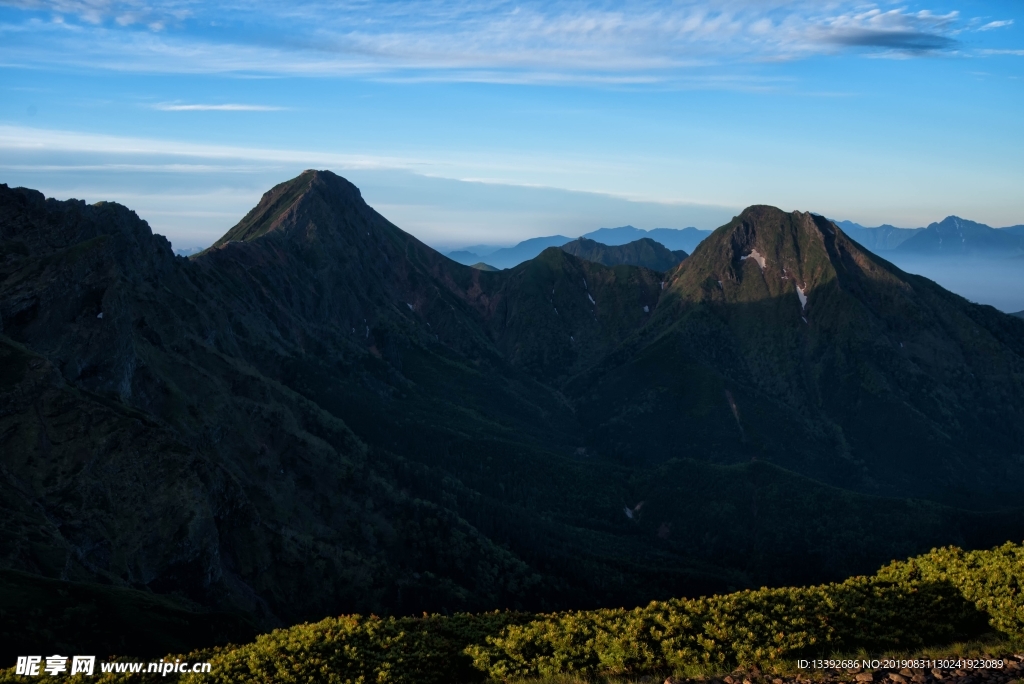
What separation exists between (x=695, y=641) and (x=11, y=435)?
507 feet

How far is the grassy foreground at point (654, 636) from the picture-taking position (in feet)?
185

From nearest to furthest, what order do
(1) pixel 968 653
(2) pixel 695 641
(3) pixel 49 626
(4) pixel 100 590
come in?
(1) pixel 968 653 → (2) pixel 695 641 → (3) pixel 49 626 → (4) pixel 100 590

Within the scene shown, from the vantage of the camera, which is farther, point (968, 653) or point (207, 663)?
point (207, 663)

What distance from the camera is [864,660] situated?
175 ft

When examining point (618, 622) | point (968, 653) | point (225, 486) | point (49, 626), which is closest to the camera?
point (968, 653)

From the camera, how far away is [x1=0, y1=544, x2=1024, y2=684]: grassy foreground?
2215 inches

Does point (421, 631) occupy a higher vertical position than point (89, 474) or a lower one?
higher

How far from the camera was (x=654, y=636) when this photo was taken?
58.0m

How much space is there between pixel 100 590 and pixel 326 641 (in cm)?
8125

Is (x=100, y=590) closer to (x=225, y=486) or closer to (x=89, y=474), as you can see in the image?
(x=89, y=474)

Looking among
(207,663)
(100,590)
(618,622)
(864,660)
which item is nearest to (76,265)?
(100,590)

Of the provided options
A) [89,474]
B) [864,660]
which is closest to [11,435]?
[89,474]

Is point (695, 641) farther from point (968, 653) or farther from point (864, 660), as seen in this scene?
point (968, 653)

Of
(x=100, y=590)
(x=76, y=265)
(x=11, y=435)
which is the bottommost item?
(x=100, y=590)
